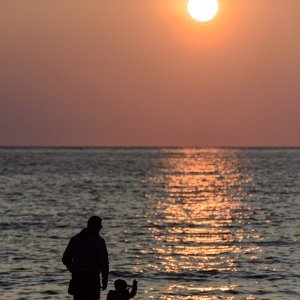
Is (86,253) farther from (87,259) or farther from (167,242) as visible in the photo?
(167,242)

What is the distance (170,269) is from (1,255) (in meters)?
6.58

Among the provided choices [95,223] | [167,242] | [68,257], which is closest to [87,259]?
[68,257]

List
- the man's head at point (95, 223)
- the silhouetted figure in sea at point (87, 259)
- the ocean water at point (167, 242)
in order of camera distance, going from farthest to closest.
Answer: the ocean water at point (167, 242), the silhouetted figure in sea at point (87, 259), the man's head at point (95, 223)

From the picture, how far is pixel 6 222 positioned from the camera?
161 feet

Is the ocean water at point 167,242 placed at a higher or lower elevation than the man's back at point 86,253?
higher

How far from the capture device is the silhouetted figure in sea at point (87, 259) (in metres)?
18.3

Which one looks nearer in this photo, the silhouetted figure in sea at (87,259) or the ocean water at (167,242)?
the silhouetted figure in sea at (87,259)

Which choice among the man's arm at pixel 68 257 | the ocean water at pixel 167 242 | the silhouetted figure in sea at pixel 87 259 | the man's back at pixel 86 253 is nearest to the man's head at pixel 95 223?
the silhouetted figure in sea at pixel 87 259

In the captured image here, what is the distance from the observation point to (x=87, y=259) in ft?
60.5

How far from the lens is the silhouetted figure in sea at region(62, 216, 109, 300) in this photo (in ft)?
60.1

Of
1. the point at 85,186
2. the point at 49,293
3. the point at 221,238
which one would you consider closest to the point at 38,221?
the point at 221,238

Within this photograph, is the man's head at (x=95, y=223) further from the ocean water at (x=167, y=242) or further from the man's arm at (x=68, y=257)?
the ocean water at (x=167, y=242)

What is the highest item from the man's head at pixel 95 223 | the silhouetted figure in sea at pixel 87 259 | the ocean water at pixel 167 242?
the ocean water at pixel 167 242

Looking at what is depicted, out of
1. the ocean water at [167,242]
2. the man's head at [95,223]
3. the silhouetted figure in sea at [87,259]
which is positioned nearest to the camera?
the man's head at [95,223]
